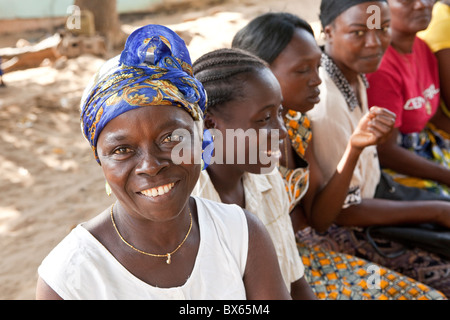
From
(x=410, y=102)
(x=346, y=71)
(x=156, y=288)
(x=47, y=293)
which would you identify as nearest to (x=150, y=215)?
(x=156, y=288)

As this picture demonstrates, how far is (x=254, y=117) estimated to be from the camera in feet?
6.30

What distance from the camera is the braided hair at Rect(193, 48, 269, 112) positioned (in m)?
1.92

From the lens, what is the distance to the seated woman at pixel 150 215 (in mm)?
1404

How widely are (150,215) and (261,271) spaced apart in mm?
433

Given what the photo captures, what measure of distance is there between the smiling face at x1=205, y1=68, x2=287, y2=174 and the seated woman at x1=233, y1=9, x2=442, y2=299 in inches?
16.6

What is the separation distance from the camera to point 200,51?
22.9 feet

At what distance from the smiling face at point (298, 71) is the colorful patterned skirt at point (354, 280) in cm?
77

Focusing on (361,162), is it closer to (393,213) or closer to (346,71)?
(393,213)

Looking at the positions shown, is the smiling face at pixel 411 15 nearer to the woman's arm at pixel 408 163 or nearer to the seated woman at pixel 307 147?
the woman's arm at pixel 408 163

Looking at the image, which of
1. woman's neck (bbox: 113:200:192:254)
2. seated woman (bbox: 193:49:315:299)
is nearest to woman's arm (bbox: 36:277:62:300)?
woman's neck (bbox: 113:200:192:254)

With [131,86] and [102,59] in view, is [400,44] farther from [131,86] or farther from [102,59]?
[102,59]

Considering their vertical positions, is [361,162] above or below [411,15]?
below

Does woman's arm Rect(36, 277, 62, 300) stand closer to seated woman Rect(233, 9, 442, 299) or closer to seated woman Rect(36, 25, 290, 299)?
seated woman Rect(36, 25, 290, 299)

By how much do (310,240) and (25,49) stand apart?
22.4 feet
